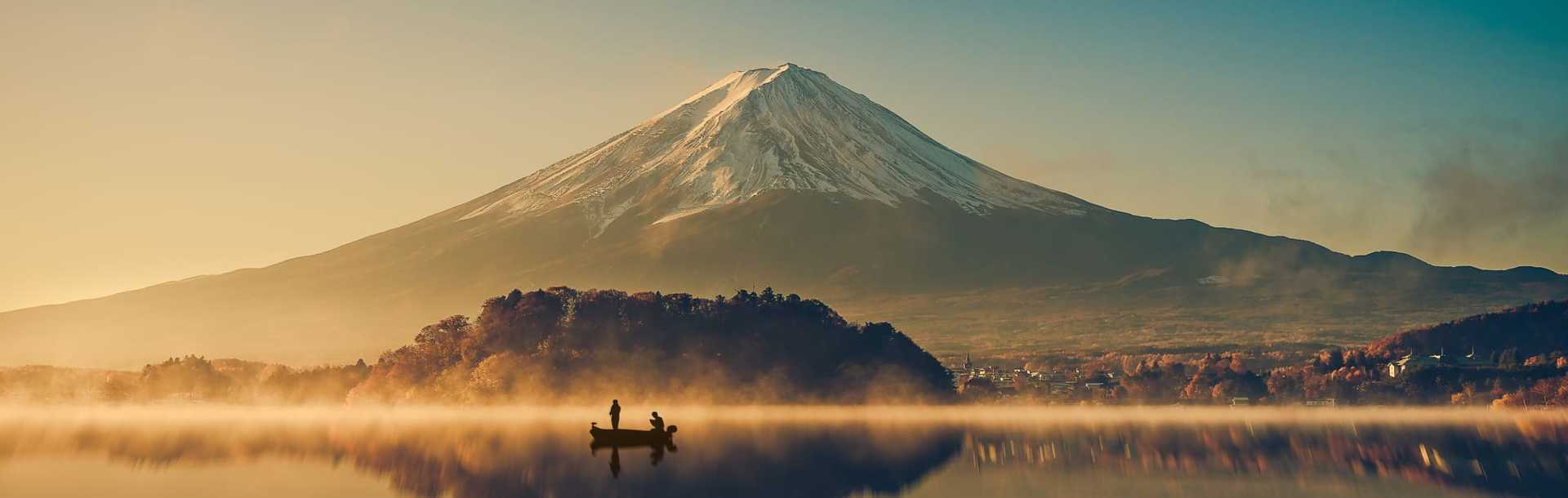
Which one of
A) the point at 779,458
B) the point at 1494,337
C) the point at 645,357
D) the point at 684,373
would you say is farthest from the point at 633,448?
the point at 1494,337

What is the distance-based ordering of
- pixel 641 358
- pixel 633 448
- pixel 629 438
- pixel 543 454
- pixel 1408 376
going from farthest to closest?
pixel 1408 376 → pixel 641 358 → pixel 629 438 → pixel 633 448 → pixel 543 454

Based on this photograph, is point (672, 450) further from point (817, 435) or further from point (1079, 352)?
point (1079, 352)

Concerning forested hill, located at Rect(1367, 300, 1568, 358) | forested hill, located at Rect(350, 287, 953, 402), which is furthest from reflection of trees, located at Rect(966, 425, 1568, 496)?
forested hill, located at Rect(1367, 300, 1568, 358)

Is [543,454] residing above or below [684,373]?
below

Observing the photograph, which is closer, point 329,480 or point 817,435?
point 329,480

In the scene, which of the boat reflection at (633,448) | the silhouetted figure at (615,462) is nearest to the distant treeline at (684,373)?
the boat reflection at (633,448)

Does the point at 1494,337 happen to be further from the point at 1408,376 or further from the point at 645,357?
the point at 645,357

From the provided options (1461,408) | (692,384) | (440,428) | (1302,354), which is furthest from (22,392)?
(1302,354)
